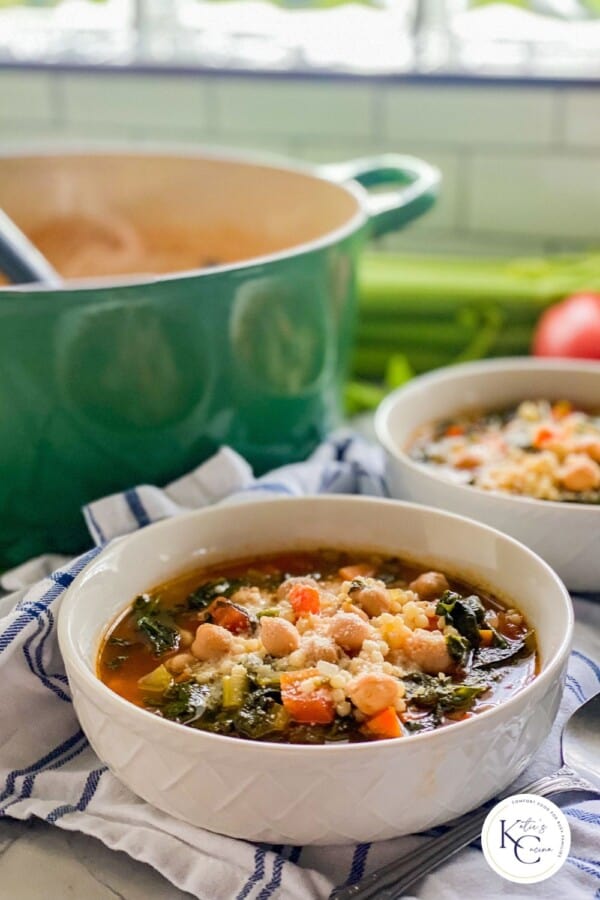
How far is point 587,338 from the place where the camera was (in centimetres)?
166

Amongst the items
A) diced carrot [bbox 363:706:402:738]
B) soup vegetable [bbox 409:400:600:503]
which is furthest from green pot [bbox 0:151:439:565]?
diced carrot [bbox 363:706:402:738]

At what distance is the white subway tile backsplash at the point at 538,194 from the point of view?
80.5 inches

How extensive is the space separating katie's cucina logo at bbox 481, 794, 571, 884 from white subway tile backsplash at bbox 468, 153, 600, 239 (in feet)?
4.50

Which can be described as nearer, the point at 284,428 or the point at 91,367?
the point at 91,367

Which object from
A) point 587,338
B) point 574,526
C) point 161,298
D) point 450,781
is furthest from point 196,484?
point 587,338

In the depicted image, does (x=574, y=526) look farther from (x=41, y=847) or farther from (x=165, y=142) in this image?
(x=165, y=142)

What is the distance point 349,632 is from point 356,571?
17 cm

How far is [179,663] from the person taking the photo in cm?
96

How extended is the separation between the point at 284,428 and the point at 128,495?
229 millimetres

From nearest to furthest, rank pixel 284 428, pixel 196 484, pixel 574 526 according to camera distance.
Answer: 1. pixel 574 526
2. pixel 196 484
3. pixel 284 428

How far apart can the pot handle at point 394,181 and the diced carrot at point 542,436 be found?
0.34m

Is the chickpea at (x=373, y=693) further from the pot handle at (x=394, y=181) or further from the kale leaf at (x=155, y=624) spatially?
the pot handle at (x=394, y=181)

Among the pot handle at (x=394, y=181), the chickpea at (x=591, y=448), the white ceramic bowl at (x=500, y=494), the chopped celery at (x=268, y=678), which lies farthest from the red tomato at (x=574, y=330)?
A: the chopped celery at (x=268, y=678)

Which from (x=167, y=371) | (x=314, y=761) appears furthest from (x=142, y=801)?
(x=167, y=371)
